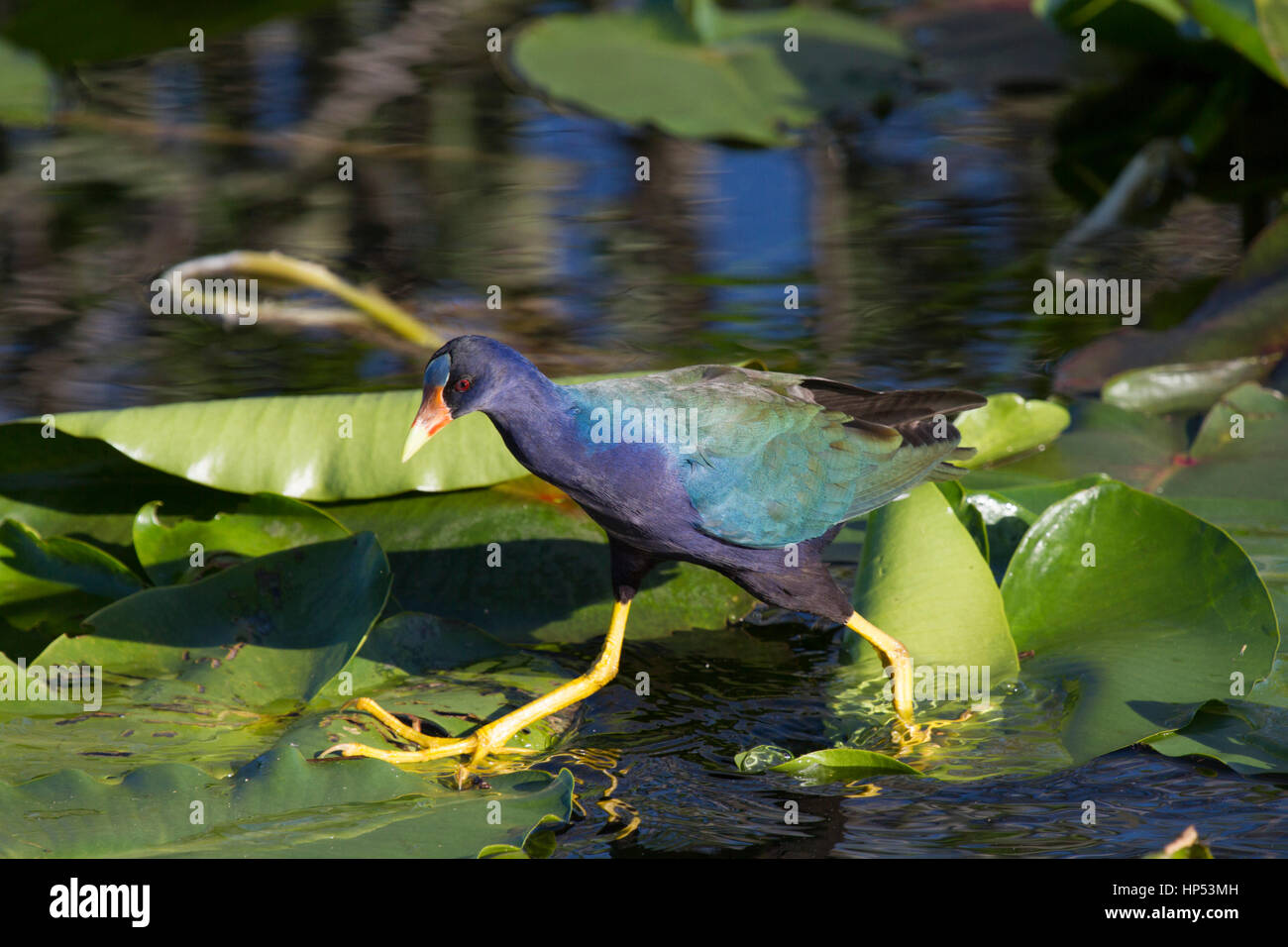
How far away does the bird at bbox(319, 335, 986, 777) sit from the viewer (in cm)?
195

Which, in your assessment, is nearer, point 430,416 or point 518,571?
point 430,416

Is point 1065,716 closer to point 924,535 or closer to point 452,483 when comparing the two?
point 924,535

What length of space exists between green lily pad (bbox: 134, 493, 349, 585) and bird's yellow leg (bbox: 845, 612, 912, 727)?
0.81 m

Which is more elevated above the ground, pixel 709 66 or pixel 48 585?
pixel 709 66

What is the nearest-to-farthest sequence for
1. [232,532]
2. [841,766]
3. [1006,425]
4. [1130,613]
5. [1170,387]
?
[841,766], [1130,613], [232,532], [1006,425], [1170,387]

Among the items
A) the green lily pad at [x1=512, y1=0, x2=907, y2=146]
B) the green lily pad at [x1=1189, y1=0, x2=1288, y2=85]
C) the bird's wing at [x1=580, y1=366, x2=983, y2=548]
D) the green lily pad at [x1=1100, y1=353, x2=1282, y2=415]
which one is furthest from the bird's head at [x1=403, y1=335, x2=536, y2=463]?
the green lily pad at [x1=512, y1=0, x2=907, y2=146]

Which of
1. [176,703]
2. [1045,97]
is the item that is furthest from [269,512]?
[1045,97]

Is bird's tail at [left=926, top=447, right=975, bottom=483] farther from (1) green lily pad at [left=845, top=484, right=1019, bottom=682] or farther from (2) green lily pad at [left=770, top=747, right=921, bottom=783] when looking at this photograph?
(2) green lily pad at [left=770, top=747, right=921, bottom=783]

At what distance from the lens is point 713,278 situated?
3.81m

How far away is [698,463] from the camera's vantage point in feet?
6.58

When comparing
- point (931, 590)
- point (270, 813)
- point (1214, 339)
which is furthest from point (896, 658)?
point (1214, 339)

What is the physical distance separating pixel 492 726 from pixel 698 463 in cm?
48

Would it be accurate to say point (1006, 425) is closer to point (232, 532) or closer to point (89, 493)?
point (232, 532)
